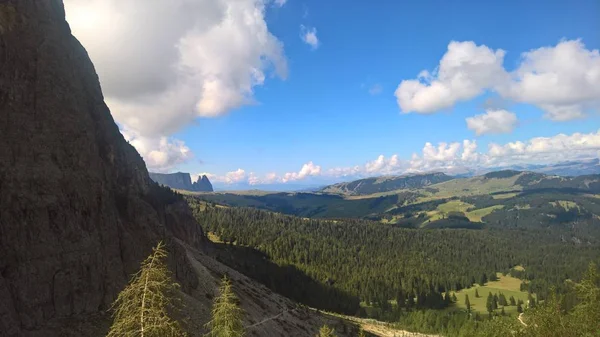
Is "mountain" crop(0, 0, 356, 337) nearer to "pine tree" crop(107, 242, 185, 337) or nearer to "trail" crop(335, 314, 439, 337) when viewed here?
"pine tree" crop(107, 242, 185, 337)

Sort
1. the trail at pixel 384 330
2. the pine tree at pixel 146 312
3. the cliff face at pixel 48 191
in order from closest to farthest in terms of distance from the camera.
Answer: the pine tree at pixel 146 312 < the cliff face at pixel 48 191 < the trail at pixel 384 330

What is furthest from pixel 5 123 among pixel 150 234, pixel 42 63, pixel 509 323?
pixel 509 323

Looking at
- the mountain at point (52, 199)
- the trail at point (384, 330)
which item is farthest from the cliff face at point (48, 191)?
the trail at point (384, 330)

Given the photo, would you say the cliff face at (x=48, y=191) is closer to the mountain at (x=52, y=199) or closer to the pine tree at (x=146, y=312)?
the mountain at (x=52, y=199)

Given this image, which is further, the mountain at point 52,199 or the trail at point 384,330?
the trail at point 384,330

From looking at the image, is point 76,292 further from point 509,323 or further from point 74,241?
point 509,323

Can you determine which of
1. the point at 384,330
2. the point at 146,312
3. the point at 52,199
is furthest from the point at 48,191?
the point at 384,330

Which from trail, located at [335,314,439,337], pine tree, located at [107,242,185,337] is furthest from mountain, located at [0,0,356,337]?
trail, located at [335,314,439,337]

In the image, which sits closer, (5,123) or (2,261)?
(2,261)
